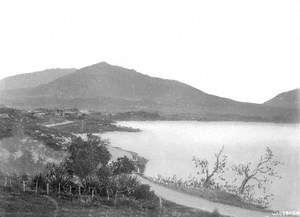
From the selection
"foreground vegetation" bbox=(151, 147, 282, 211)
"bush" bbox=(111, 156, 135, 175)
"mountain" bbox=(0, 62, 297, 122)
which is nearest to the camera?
"bush" bbox=(111, 156, 135, 175)

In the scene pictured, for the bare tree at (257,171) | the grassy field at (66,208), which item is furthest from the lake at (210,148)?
the grassy field at (66,208)

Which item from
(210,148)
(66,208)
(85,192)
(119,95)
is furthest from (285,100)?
(119,95)

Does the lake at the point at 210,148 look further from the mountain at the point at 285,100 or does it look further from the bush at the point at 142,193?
the mountain at the point at 285,100

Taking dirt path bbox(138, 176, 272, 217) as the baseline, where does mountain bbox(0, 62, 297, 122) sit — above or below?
above

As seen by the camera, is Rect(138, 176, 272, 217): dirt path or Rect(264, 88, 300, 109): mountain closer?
Rect(138, 176, 272, 217): dirt path

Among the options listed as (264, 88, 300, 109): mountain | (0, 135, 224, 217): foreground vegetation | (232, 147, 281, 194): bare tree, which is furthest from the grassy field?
(264, 88, 300, 109): mountain

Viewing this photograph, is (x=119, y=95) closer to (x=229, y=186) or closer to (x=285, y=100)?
(x=285, y=100)

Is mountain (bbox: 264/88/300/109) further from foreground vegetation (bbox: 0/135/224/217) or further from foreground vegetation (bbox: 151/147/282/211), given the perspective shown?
foreground vegetation (bbox: 0/135/224/217)
